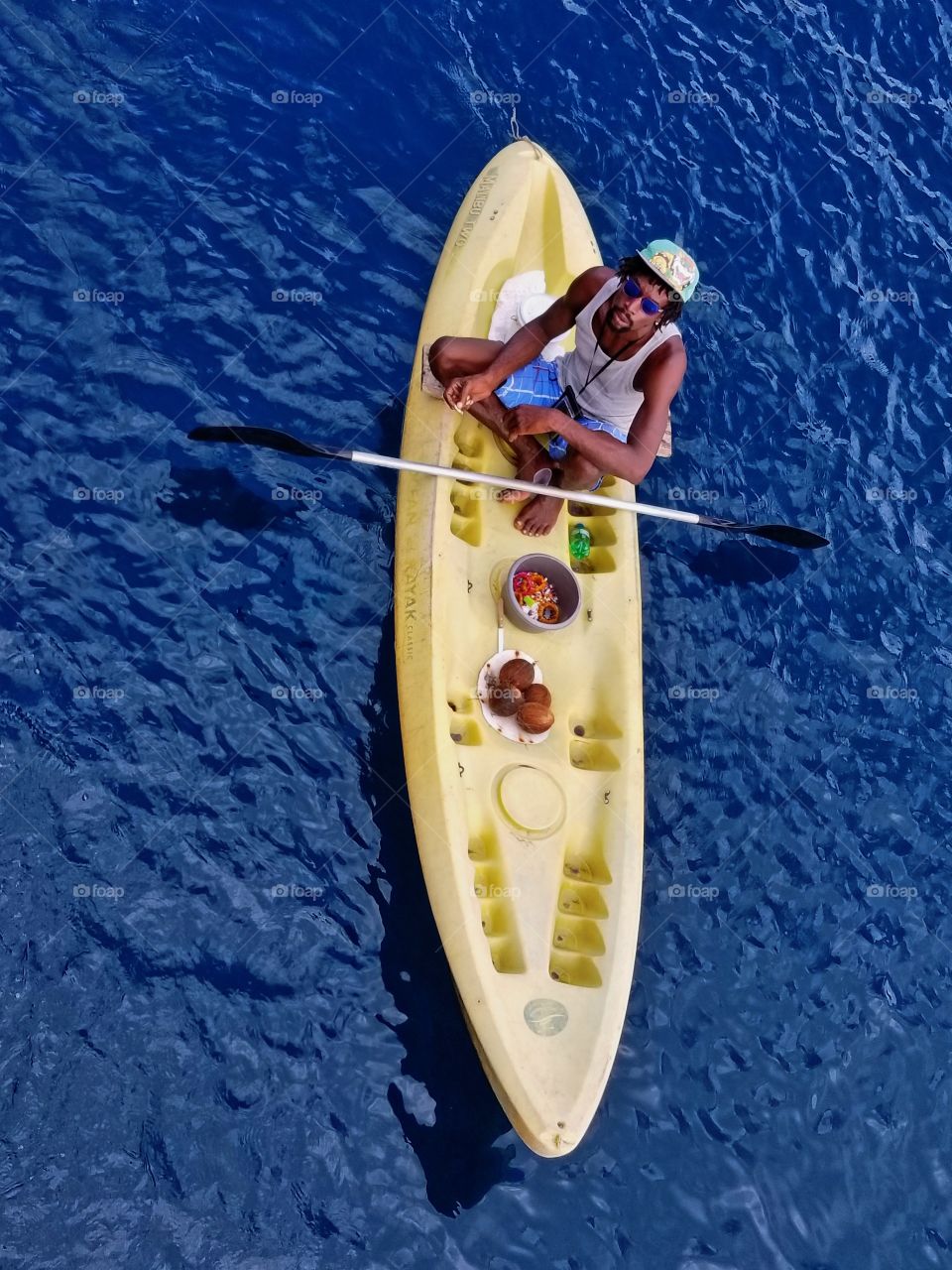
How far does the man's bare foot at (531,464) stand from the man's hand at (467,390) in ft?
1.46

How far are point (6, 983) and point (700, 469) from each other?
461 cm

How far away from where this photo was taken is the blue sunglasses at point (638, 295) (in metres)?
4.48

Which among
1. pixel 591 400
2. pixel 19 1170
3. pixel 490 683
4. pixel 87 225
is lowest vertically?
pixel 19 1170

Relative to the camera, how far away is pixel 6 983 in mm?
4551

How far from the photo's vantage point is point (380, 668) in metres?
5.48

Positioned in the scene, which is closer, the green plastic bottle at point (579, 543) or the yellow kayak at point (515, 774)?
the yellow kayak at point (515, 774)

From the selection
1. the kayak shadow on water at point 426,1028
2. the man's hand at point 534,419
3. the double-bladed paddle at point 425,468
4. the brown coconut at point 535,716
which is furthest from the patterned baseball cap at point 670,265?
the kayak shadow on water at point 426,1028

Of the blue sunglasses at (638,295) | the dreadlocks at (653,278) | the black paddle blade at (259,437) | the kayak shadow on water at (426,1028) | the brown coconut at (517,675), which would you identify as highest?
the dreadlocks at (653,278)

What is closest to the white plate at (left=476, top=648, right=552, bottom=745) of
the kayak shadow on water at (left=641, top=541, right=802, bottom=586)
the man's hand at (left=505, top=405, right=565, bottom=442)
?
the man's hand at (left=505, top=405, right=565, bottom=442)

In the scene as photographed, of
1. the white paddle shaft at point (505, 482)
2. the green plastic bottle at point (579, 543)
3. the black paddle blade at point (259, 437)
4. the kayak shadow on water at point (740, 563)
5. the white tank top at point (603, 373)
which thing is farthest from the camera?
the kayak shadow on water at point (740, 563)

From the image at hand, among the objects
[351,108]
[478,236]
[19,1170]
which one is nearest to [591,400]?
[478,236]

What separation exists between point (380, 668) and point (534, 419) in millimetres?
1535

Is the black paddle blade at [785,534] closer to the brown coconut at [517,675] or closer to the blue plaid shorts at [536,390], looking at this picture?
the blue plaid shorts at [536,390]

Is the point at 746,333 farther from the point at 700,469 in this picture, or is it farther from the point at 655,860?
the point at 655,860
